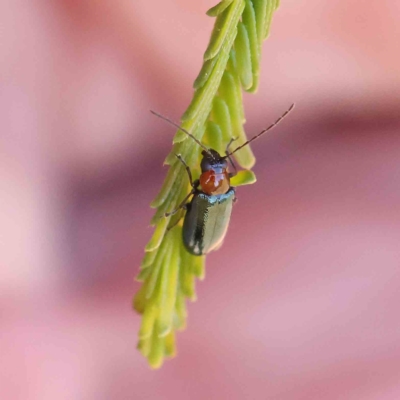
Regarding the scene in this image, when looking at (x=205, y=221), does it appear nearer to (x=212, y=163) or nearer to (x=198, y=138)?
(x=212, y=163)

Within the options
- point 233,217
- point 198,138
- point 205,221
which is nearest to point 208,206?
point 205,221


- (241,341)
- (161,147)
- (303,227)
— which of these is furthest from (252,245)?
(161,147)

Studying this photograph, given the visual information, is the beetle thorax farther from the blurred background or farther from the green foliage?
the blurred background

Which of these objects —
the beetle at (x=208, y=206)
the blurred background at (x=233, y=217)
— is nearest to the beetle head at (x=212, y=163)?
the beetle at (x=208, y=206)

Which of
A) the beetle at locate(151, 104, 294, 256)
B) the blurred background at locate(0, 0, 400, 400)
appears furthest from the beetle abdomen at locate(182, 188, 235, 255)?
the blurred background at locate(0, 0, 400, 400)

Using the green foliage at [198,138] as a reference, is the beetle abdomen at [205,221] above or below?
above

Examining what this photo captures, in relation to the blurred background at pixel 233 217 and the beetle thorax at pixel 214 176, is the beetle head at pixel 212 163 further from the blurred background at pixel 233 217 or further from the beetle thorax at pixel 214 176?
the blurred background at pixel 233 217

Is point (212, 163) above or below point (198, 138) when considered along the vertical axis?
above
